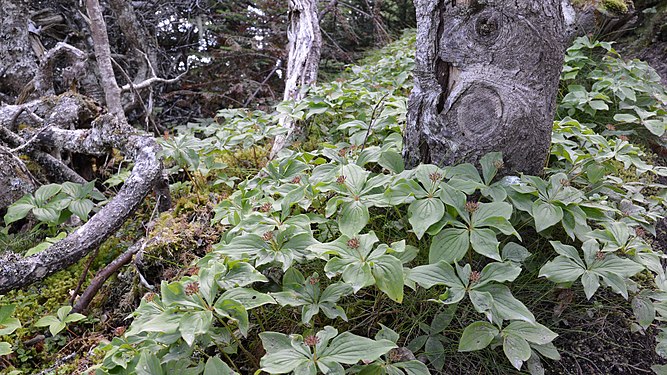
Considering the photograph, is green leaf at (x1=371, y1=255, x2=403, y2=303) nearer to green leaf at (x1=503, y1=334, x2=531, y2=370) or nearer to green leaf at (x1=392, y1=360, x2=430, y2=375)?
green leaf at (x1=392, y1=360, x2=430, y2=375)

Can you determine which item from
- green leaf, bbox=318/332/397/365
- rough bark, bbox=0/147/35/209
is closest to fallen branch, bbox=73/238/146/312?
rough bark, bbox=0/147/35/209

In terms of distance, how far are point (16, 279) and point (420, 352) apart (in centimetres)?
198

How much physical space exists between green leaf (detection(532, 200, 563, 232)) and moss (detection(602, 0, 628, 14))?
3.41 metres

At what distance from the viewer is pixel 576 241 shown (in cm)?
181

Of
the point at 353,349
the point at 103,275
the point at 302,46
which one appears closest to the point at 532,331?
the point at 353,349

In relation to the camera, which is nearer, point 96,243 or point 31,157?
point 96,243

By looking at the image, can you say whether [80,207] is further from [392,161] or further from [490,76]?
[490,76]

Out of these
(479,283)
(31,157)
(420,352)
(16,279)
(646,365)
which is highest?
(31,157)

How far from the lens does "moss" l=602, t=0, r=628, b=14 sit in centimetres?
401

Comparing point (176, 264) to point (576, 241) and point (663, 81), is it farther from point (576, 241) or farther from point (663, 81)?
point (663, 81)

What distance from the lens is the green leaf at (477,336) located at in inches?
53.4

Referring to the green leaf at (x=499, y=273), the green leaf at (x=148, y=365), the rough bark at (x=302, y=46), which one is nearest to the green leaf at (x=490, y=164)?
the green leaf at (x=499, y=273)

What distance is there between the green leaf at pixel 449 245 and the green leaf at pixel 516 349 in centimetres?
29

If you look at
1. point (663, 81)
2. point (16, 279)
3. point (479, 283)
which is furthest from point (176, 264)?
point (663, 81)
